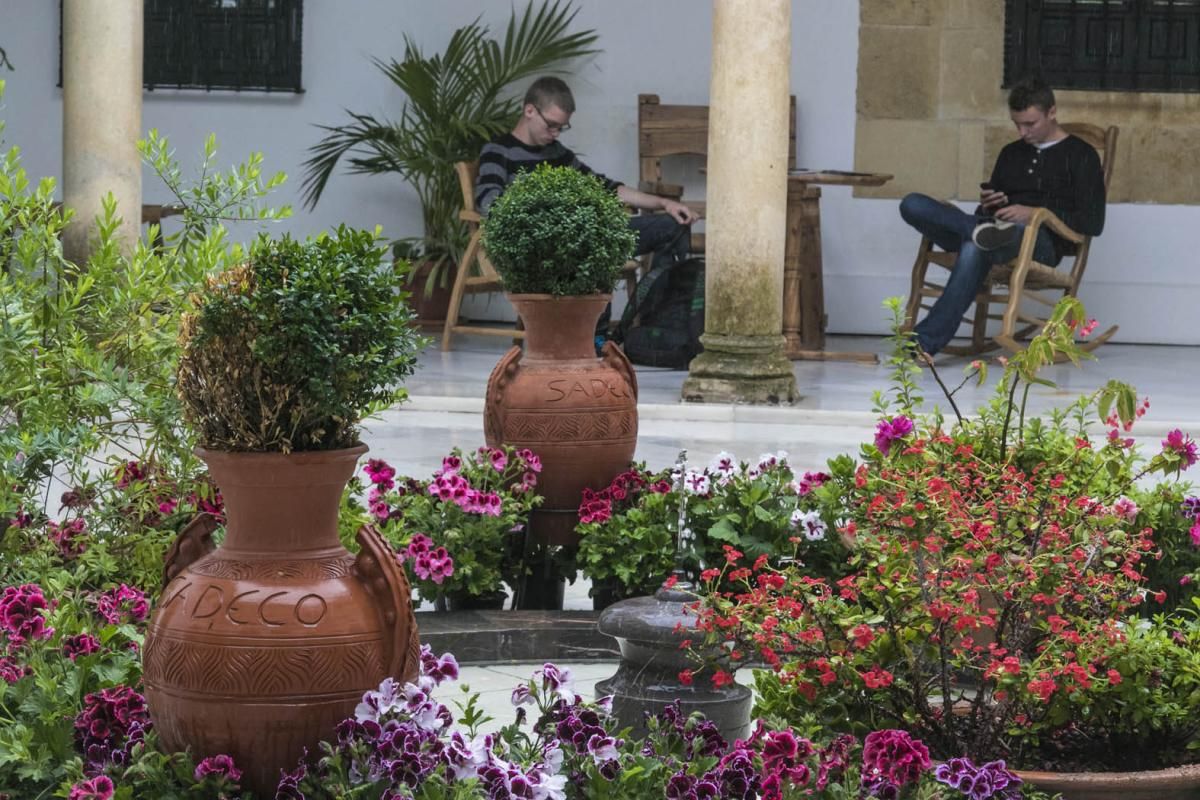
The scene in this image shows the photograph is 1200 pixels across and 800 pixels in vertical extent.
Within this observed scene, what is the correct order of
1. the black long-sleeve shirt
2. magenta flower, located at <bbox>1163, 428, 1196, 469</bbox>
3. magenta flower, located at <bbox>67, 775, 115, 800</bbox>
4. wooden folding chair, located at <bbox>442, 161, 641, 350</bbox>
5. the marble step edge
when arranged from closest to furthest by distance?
magenta flower, located at <bbox>67, 775, 115, 800</bbox>, magenta flower, located at <bbox>1163, 428, 1196, 469</bbox>, the marble step edge, wooden folding chair, located at <bbox>442, 161, 641, 350</bbox>, the black long-sleeve shirt

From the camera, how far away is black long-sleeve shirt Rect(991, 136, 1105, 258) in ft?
31.2

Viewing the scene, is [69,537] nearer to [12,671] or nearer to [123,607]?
[123,607]

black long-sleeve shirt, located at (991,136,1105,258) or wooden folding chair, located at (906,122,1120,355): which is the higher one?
black long-sleeve shirt, located at (991,136,1105,258)

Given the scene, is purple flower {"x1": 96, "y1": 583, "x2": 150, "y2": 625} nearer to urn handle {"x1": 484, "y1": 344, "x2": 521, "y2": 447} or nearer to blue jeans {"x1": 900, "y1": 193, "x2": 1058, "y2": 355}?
urn handle {"x1": 484, "y1": 344, "x2": 521, "y2": 447}

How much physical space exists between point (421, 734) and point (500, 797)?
126mm

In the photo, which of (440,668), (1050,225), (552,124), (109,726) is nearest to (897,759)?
(440,668)

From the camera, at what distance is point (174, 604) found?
2393 millimetres

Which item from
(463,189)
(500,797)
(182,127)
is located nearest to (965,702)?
(500,797)

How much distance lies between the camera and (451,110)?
35.1 feet

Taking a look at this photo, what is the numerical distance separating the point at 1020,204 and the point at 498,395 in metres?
5.98

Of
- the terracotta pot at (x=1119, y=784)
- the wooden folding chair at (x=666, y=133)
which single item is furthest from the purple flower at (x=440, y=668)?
the wooden folding chair at (x=666, y=133)

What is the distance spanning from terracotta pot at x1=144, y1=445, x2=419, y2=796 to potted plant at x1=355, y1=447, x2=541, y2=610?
5.15 ft

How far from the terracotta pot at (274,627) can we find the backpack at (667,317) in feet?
21.9

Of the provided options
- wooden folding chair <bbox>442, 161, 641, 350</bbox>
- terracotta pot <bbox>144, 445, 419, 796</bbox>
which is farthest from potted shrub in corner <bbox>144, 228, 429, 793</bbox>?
wooden folding chair <bbox>442, 161, 641, 350</bbox>
